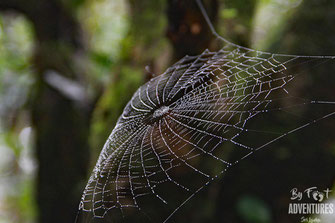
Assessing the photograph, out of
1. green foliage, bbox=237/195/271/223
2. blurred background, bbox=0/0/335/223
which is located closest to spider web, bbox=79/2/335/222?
blurred background, bbox=0/0/335/223

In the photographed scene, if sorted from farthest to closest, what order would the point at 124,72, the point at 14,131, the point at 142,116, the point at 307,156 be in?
the point at 14,131, the point at 124,72, the point at 307,156, the point at 142,116

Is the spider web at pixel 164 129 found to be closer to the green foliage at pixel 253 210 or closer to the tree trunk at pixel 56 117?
the green foliage at pixel 253 210

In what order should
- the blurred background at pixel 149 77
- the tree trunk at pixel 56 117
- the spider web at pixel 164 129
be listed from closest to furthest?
the spider web at pixel 164 129, the blurred background at pixel 149 77, the tree trunk at pixel 56 117

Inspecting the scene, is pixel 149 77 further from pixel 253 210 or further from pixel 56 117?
pixel 56 117

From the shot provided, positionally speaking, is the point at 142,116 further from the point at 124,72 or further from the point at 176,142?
the point at 124,72

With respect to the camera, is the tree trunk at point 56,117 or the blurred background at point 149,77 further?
the tree trunk at point 56,117

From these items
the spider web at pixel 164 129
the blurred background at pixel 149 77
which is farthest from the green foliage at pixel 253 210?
the spider web at pixel 164 129

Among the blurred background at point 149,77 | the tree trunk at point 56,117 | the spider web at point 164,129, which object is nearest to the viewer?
the spider web at point 164,129

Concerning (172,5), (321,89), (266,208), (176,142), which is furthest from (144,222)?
(321,89)

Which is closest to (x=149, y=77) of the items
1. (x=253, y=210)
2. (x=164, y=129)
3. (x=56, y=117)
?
(x=164, y=129)
